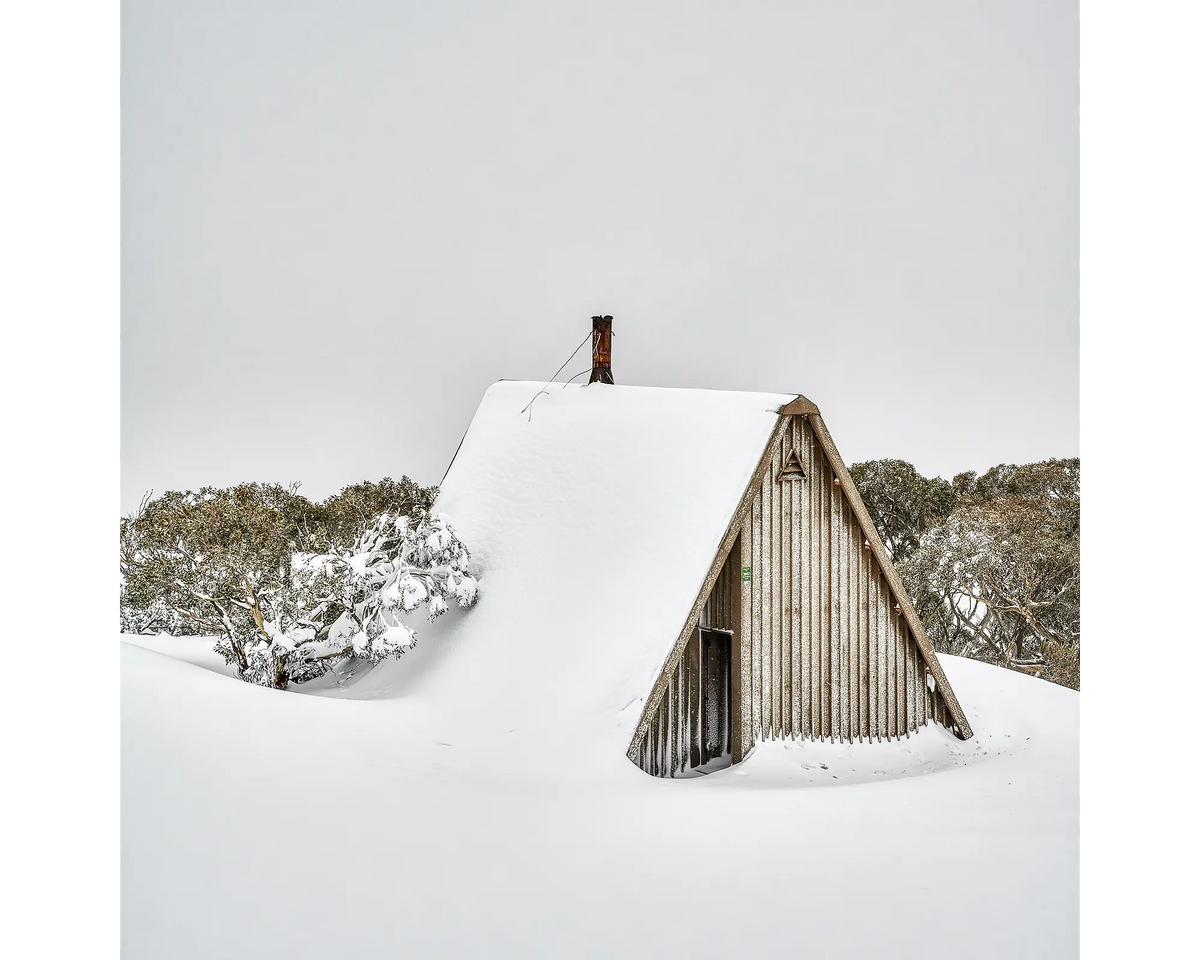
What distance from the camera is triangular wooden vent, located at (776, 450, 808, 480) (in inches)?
396

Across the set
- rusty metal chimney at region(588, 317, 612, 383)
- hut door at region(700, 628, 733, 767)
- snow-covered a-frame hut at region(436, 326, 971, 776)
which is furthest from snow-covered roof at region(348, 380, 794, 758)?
hut door at region(700, 628, 733, 767)

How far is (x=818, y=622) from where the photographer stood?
1013 cm

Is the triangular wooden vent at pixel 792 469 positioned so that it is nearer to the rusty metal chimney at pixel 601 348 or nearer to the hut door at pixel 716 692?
the hut door at pixel 716 692

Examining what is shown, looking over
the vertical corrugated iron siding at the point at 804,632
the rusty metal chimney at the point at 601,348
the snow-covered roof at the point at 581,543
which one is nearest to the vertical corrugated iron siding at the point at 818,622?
the vertical corrugated iron siding at the point at 804,632

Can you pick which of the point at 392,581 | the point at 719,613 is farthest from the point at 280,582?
the point at 719,613

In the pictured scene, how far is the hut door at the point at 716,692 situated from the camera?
34.2 feet

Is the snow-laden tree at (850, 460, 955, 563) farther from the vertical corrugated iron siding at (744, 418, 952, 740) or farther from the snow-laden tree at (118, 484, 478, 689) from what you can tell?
the snow-laden tree at (118, 484, 478, 689)

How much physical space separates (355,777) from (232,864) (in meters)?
1.92

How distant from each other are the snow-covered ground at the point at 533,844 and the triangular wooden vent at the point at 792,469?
10.7 ft

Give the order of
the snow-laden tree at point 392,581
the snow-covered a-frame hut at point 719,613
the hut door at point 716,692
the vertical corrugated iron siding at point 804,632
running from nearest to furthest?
1. the snow-covered a-frame hut at point 719,613
2. the vertical corrugated iron siding at point 804,632
3. the hut door at point 716,692
4. the snow-laden tree at point 392,581

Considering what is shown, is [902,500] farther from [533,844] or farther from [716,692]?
[533,844]
